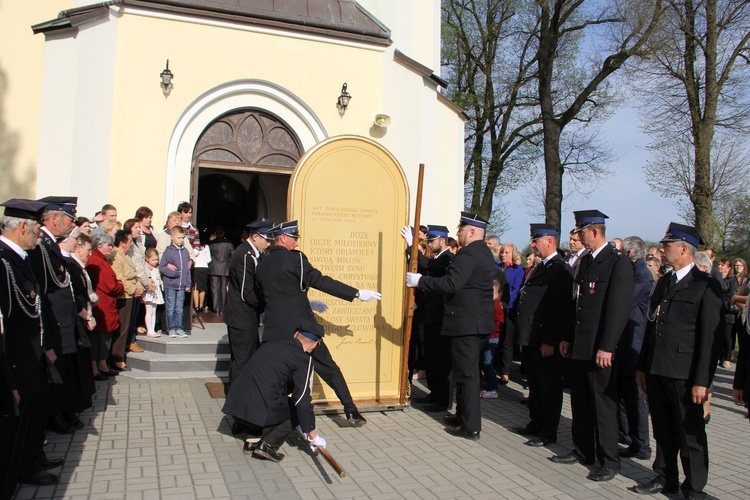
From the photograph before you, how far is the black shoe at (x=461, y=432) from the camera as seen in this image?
20.7 ft

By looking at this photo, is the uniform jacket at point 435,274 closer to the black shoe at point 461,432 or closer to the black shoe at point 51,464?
the black shoe at point 461,432

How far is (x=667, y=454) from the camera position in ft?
16.4

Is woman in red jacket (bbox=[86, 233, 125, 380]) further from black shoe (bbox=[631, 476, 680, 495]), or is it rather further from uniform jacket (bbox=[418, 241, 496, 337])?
black shoe (bbox=[631, 476, 680, 495])

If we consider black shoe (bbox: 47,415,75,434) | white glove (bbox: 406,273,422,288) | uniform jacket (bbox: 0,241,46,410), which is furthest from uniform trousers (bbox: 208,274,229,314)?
uniform jacket (bbox: 0,241,46,410)

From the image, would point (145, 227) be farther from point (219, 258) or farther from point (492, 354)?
point (492, 354)

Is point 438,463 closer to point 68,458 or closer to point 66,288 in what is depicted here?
point 68,458

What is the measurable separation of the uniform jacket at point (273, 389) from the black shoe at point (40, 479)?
1.35m

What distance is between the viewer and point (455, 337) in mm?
6465

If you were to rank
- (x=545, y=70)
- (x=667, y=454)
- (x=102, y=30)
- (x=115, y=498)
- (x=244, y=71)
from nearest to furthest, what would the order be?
(x=115, y=498)
(x=667, y=454)
(x=102, y=30)
(x=244, y=71)
(x=545, y=70)

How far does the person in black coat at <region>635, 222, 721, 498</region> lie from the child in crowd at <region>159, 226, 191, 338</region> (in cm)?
675

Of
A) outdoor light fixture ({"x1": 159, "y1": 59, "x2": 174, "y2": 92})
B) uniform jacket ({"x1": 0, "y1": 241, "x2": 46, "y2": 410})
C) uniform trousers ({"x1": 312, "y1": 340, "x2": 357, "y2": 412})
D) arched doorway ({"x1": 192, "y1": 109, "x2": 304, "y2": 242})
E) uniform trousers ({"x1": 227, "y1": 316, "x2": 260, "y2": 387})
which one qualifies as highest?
outdoor light fixture ({"x1": 159, "y1": 59, "x2": 174, "y2": 92})

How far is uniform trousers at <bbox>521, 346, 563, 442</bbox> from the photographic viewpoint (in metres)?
6.26

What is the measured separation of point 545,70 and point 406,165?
11563mm

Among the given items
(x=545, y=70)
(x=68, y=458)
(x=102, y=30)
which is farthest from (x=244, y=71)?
(x=545, y=70)
